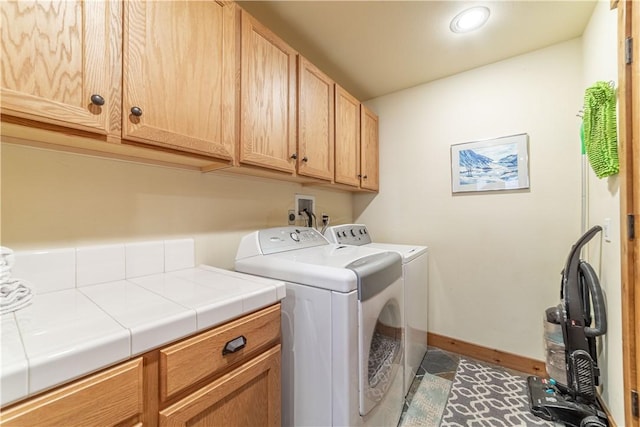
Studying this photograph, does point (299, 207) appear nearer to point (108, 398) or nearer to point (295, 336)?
point (295, 336)

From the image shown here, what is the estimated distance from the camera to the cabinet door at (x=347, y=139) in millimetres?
1982

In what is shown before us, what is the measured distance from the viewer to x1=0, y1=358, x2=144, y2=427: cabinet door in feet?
1.58

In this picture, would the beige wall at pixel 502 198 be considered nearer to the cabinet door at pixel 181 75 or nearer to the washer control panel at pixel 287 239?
the washer control panel at pixel 287 239

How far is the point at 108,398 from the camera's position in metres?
0.58

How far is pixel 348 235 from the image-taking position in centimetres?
218

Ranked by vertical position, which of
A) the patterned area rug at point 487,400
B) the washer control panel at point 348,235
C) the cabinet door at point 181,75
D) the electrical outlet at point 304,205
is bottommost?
the patterned area rug at point 487,400

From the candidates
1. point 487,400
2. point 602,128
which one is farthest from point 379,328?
point 602,128

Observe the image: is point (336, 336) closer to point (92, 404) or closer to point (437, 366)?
point (92, 404)

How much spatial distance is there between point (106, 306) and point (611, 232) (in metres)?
2.19

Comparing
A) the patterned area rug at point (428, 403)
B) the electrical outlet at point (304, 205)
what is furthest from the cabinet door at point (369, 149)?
the patterned area rug at point (428, 403)

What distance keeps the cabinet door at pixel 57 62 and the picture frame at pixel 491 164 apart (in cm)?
227

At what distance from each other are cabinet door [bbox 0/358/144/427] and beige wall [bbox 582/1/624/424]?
76.2 inches

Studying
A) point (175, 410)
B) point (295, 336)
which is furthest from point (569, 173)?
point (175, 410)

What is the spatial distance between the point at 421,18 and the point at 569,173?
1.45 metres
